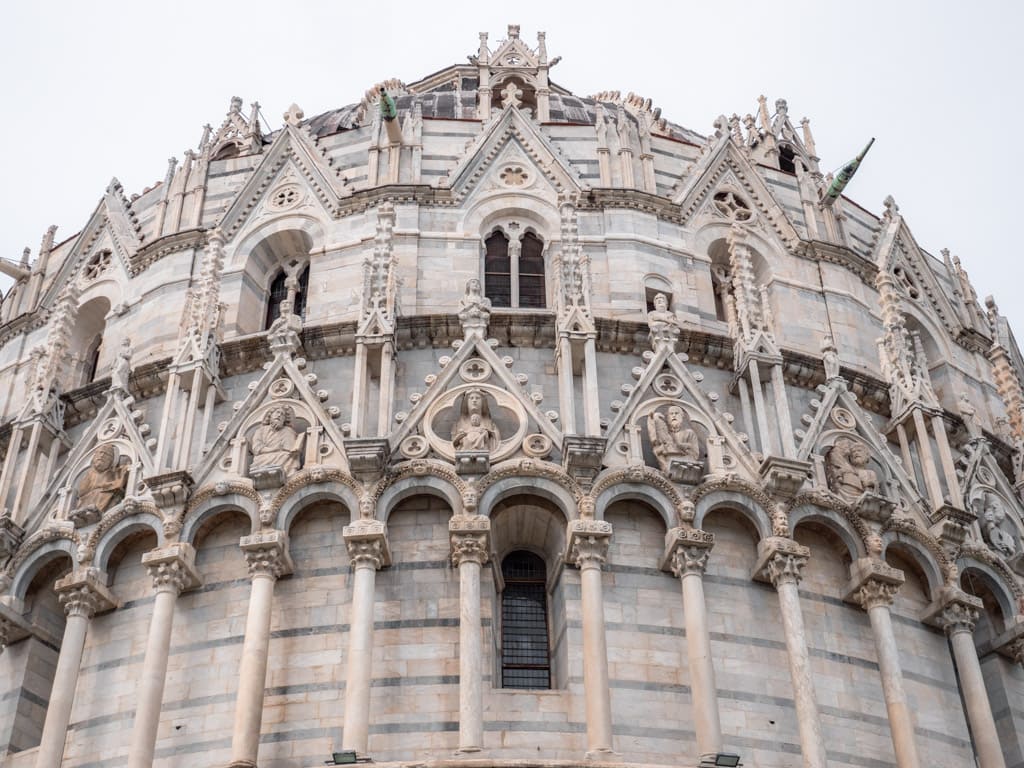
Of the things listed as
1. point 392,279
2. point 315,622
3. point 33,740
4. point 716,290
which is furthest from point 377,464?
point 716,290

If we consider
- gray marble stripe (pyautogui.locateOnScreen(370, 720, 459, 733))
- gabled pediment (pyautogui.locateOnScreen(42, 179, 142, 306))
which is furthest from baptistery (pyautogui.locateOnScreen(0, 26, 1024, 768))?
gabled pediment (pyautogui.locateOnScreen(42, 179, 142, 306))

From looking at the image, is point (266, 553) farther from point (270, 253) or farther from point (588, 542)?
point (270, 253)

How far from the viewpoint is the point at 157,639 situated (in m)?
17.3

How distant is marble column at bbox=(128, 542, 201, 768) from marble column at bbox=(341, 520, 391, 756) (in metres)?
2.30

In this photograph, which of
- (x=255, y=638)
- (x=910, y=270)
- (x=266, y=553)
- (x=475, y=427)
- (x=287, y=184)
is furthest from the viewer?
(x=910, y=270)

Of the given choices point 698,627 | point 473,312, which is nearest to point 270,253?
point 473,312

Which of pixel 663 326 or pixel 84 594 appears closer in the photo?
pixel 84 594

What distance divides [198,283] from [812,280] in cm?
1069

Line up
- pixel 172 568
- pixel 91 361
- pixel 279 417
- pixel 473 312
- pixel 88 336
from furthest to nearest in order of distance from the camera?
pixel 88 336 → pixel 91 361 → pixel 473 312 → pixel 279 417 → pixel 172 568

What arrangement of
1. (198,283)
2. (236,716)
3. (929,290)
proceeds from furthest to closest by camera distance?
(929,290) < (198,283) < (236,716)

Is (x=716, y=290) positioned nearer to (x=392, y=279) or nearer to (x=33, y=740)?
(x=392, y=279)

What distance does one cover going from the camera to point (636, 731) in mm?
16594

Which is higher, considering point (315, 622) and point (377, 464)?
point (377, 464)

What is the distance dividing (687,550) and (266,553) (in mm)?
5649
